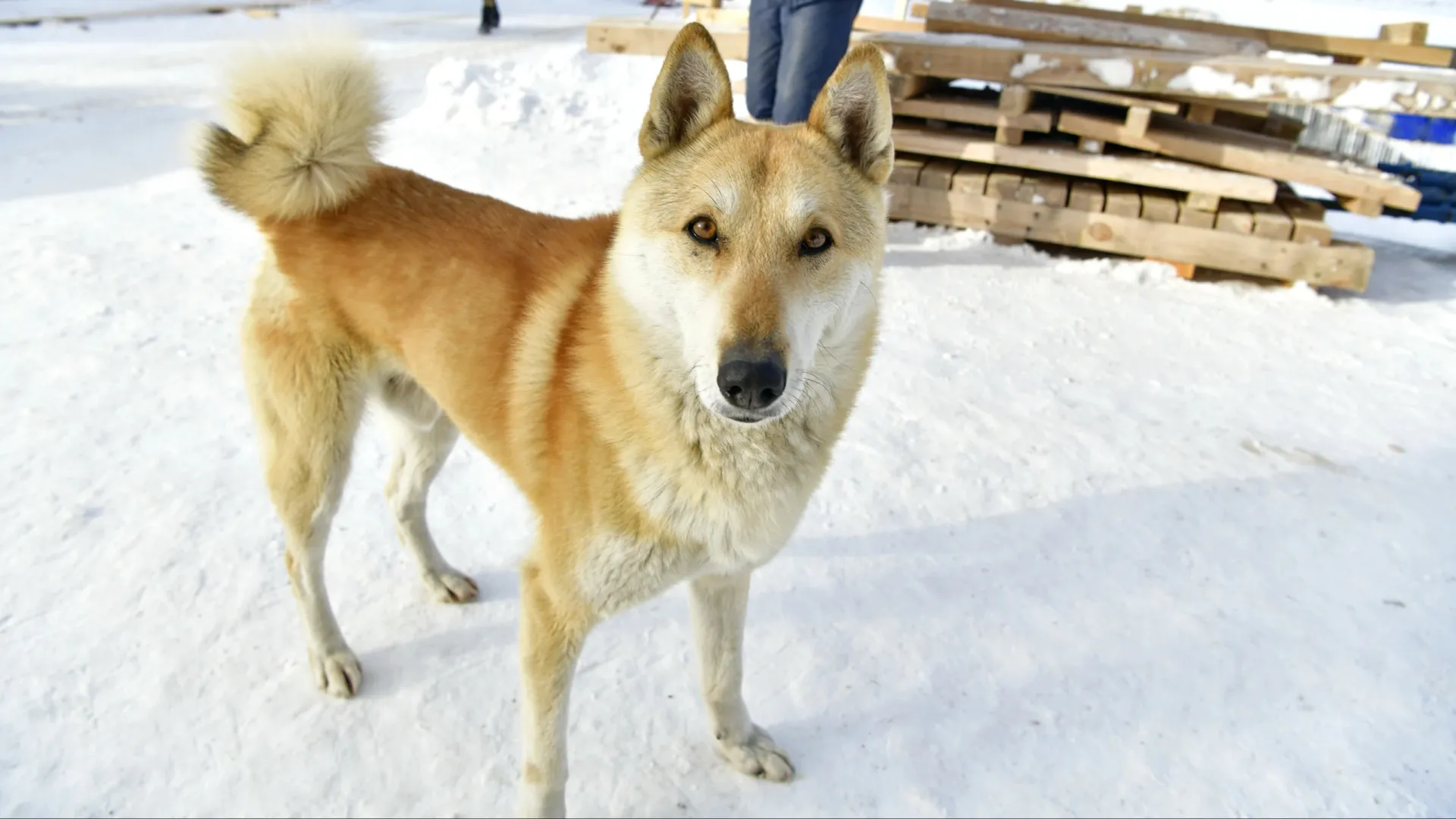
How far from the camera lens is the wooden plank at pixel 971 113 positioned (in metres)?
4.79

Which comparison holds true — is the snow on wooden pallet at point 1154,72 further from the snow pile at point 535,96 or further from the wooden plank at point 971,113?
the snow pile at point 535,96

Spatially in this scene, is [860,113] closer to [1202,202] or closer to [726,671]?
[726,671]

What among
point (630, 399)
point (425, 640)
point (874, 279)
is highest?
point (874, 279)

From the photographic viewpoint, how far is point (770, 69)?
450 centimetres

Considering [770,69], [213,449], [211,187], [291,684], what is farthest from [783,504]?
[770,69]

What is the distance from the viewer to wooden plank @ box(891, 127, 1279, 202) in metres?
4.42

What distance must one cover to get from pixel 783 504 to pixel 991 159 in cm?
386

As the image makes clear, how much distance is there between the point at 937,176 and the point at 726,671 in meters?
3.86

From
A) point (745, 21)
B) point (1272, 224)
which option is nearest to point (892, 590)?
point (1272, 224)

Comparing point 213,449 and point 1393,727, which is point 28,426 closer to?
point 213,449

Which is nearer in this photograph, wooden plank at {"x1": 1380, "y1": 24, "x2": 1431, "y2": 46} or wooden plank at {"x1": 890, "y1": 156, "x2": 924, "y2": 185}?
wooden plank at {"x1": 890, "y1": 156, "x2": 924, "y2": 185}

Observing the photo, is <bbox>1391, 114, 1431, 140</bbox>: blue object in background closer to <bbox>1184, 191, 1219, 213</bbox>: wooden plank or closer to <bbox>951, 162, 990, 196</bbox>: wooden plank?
<bbox>1184, 191, 1219, 213</bbox>: wooden plank

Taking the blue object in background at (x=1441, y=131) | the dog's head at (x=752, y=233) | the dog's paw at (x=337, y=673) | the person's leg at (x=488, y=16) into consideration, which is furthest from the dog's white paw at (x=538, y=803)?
the person's leg at (x=488, y=16)

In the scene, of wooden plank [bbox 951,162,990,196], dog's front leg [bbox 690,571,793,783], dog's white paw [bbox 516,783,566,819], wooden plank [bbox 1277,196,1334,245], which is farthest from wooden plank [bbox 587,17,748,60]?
dog's white paw [bbox 516,783,566,819]
